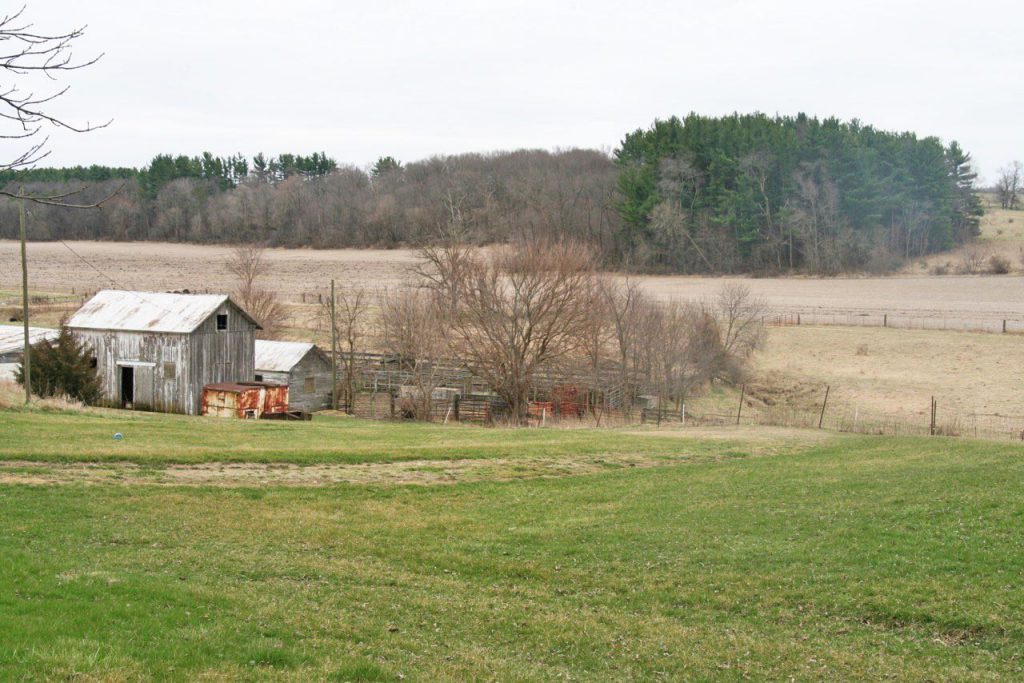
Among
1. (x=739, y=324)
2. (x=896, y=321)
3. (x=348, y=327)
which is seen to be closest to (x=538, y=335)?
(x=348, y=327)

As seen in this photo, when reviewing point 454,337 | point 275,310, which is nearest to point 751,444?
point 454,337

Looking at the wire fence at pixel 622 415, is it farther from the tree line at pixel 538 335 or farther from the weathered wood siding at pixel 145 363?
the weathered wood siding at pixel 145 363

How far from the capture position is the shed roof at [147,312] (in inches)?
1638

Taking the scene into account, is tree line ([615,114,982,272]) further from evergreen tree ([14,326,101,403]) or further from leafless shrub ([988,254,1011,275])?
evergreen tree ([14,326,101,403])

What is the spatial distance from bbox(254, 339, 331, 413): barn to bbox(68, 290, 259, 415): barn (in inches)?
75.2

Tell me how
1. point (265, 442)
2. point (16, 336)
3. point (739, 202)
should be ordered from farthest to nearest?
1. point (739, 202)
2. point (16, 336)
3. point (265, 442)

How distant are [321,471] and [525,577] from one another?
294 inches

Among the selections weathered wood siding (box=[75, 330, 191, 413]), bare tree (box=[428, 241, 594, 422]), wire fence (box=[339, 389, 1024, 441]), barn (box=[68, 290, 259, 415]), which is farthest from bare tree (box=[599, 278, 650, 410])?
weathered wood siding (box=[75, 330, 191, 413])

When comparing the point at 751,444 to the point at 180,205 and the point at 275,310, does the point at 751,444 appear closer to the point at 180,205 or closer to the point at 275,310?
the point at 275,310

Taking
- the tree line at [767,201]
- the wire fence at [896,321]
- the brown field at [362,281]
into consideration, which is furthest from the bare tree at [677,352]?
the tree line at [767,201]

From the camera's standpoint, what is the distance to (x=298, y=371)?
4634 cm

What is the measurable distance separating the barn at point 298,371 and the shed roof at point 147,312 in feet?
9.76

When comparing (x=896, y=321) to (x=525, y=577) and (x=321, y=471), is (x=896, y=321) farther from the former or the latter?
(x=525, y=577)

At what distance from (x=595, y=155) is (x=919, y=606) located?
13760 centimetres
